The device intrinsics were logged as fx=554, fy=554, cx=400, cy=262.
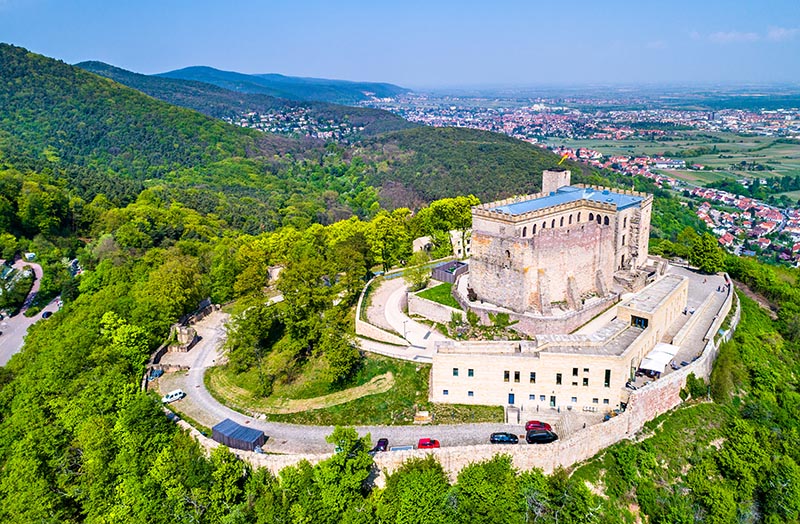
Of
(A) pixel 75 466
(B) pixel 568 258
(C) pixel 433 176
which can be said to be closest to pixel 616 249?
(B) pixel 568 258

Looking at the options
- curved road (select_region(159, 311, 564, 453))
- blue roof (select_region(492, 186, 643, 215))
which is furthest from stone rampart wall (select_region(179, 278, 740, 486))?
blue roof (select_region(492, 186, 643, 215))

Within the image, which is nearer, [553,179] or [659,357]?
[659,357]

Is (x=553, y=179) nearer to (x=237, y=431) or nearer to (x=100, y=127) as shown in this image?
(x=237, y=431)

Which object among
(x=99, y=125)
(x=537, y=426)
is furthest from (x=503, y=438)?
(x=99, y=125)

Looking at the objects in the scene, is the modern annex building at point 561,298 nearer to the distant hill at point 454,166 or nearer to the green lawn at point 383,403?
the green lawn at point 383,403

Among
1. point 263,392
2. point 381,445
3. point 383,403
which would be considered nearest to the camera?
point 381,445

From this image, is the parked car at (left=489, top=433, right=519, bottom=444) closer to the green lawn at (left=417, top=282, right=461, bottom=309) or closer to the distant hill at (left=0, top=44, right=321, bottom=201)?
the green lawn at (left=417, top=282, right=461, bottom=309)

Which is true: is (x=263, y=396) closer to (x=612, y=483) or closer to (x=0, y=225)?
(x=612, y=483)
